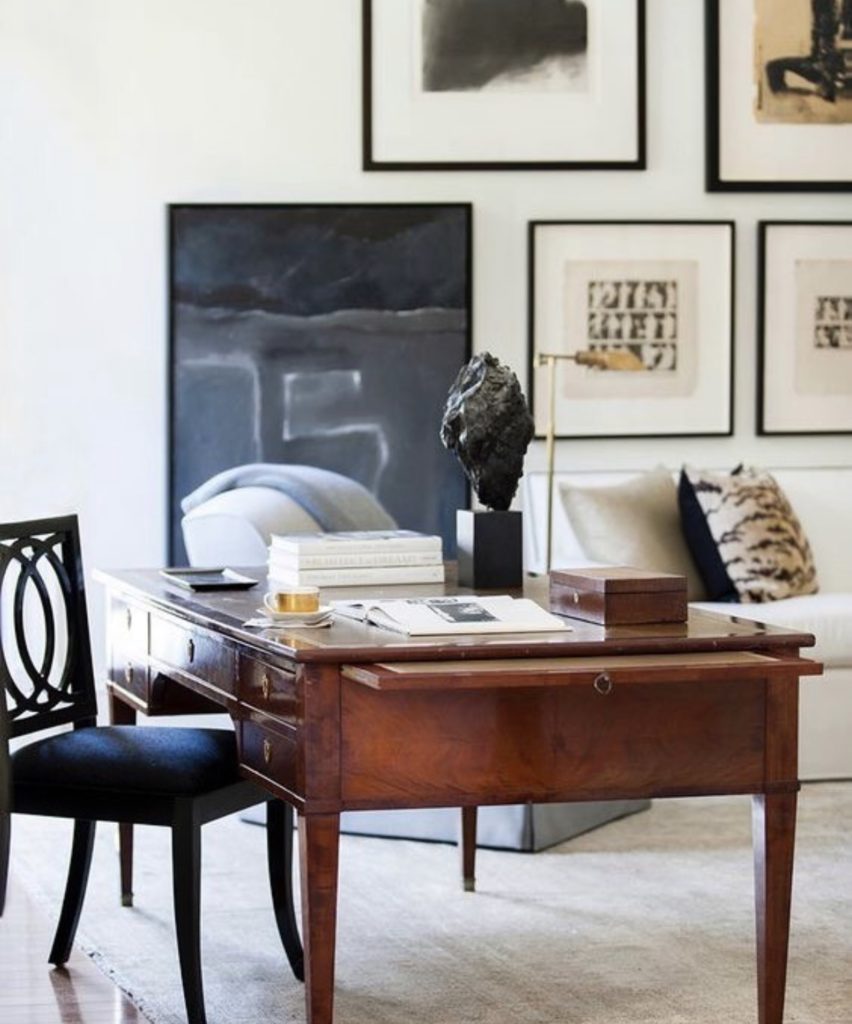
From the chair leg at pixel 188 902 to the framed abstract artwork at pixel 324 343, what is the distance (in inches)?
112

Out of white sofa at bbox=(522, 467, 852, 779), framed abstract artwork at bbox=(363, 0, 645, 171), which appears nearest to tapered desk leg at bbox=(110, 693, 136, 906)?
white sofa at bbox=(522, 467, 852, 779)

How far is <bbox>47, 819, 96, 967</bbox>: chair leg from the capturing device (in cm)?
329

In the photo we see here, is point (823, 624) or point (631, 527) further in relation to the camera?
point (631, 527)

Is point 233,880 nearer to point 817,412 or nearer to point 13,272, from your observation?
point 13,272

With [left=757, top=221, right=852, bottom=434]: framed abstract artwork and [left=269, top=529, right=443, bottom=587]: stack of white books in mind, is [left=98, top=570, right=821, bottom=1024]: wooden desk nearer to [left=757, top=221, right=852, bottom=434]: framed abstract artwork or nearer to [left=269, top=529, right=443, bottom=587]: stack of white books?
[left=269, top=529, right=443, bottom=587]: stack of white books

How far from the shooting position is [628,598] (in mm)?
2793

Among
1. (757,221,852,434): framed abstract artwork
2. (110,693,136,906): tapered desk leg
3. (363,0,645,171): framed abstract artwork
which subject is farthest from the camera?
(757,221,852,434): framed abstract artwork

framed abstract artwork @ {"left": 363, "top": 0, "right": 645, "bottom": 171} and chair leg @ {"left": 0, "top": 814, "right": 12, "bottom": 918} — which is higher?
framed abstract artwork @ {"left": 363, "top": 0, "right": 645, "bottom": 171}

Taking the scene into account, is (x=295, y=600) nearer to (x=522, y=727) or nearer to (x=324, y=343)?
(x=522, y=727)

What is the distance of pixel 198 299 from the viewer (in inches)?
225

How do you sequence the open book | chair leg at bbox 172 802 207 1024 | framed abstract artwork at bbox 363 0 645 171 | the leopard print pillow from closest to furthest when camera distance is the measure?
the open book → chair leg at bbox 172 802 207 1024 → the leopard print pillow → framed abstract artwork at bbox 363 0 645 171

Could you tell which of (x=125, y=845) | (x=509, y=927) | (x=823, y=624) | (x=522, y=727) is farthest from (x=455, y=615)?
(x=823, y=624)

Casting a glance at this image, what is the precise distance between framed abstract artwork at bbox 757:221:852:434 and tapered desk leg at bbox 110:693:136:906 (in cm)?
285

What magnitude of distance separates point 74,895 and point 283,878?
36 cm
